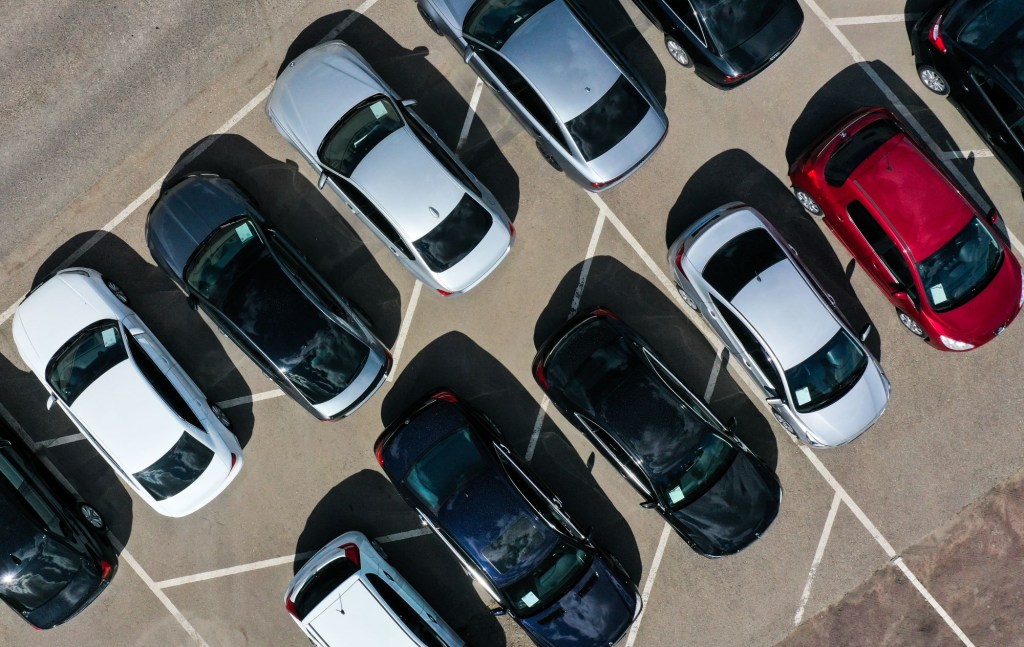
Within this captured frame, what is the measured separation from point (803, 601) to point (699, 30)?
350 inches

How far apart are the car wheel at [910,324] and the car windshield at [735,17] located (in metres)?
4.84

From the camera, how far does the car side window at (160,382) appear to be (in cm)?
946

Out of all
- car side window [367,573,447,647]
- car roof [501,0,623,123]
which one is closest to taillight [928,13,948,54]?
car roof [501,0,623,123]

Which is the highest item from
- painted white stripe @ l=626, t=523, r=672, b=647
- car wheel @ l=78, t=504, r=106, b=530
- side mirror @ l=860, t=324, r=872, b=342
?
car wheel @ l=78, t=504, r=106, b=530

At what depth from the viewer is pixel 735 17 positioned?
940cm

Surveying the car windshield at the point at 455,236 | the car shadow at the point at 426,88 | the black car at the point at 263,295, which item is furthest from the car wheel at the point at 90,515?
the car shadow at the point at 426,88

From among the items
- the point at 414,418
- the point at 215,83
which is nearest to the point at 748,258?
the point at 414,418

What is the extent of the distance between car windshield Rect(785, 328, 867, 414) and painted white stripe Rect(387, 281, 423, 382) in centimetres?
561

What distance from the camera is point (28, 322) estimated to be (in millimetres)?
9531

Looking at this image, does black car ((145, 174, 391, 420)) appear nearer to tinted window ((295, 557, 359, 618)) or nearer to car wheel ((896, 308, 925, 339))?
tinted window ((295, 557, 359, 618))

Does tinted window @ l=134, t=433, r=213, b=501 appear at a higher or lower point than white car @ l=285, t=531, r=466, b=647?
higher

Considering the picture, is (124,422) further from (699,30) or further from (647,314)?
(699,30)

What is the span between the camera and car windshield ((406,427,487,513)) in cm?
939

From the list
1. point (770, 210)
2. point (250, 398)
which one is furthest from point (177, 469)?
point (770, 210)
